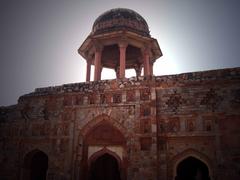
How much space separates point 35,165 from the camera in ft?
44.0

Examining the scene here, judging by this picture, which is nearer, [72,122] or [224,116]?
[224,116]

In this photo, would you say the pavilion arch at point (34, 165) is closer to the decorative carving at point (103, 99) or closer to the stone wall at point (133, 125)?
the stone wall at point (133, 125)

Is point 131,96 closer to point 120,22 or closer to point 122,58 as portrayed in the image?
point 122,58

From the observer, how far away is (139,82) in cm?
1169

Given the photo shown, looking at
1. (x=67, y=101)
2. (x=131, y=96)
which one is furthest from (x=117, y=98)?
(x=67, y=101)

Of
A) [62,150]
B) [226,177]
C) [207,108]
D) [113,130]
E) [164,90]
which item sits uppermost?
[164,90]

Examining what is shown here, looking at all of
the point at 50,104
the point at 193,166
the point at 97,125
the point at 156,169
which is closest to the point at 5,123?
the point at 50,104

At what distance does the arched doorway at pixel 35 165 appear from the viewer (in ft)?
42.2

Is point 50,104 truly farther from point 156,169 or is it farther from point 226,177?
point 226,177

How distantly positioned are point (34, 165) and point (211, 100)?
972 cm

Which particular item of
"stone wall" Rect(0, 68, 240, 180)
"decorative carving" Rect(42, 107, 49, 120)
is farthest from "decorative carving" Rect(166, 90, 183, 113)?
"decorative carving" Rect(42, 107, 49, 120)

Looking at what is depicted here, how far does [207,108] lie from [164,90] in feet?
6.62

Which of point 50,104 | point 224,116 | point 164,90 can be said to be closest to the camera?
point 224,116

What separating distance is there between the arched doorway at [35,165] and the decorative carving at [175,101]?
725 cm
